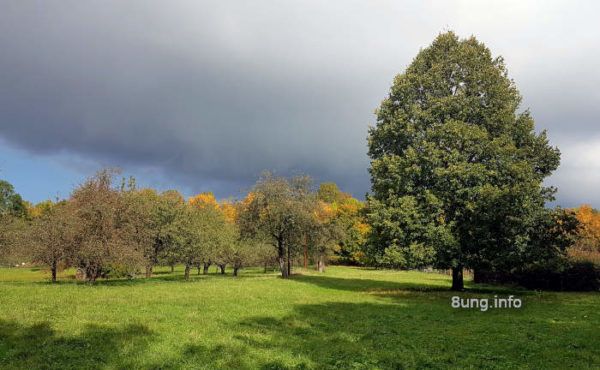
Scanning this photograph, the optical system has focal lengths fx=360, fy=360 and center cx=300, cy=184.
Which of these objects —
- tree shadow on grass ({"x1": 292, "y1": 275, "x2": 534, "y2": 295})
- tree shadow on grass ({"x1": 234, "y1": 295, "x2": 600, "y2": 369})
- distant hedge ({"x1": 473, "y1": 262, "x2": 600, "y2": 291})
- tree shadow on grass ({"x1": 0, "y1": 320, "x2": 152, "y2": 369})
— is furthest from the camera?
distant hedge ({"x1": 473, "y1": 262, "x2": 600, "y2": 291})

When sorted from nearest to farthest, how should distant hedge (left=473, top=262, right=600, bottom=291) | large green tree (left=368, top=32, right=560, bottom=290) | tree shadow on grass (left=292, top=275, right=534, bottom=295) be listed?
large green tree (left=368, top=32, right=560, bottom=290) < tree shadow on grass (left=292, top=275, right=534, bottom=295) < distant hedge (left=473, top=262, right=600, bottom=291)

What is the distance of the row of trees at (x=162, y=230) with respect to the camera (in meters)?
29.8

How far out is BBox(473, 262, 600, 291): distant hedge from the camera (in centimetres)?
3638

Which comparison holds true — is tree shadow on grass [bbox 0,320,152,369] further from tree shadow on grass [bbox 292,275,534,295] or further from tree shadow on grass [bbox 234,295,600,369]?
tree shadow on grass [bbox 292,275,534,295]

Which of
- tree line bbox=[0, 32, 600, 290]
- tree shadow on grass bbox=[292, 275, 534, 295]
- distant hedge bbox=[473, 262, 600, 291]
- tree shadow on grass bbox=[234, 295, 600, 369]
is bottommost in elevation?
tree shadow on grass bbox=[292, 275, 534, 295]

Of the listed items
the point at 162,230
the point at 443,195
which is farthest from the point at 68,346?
the point at 162,230

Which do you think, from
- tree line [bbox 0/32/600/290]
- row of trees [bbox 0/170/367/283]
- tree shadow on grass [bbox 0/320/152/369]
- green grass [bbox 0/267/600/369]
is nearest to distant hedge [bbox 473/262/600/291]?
tree line [bbox 0/32/600/290]

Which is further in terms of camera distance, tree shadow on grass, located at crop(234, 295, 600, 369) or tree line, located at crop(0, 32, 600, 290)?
tree line, located at crop(0, 32, 600, 290)

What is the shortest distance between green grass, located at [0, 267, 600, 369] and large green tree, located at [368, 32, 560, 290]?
25.3 ft

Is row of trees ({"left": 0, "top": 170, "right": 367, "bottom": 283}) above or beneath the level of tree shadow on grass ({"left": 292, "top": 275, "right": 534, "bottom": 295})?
above

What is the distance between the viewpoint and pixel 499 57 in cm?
3406

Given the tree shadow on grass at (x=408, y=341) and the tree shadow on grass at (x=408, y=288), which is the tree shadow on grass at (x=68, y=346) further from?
the tree shadow on grass at (x=408, y=288)

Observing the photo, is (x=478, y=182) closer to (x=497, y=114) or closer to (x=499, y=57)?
(x=497, y=114)

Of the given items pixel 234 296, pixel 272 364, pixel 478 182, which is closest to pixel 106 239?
pixel 234 296
